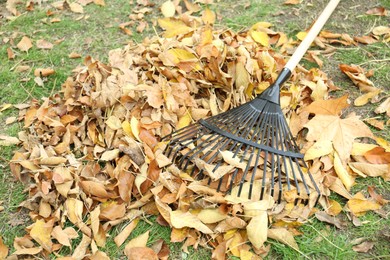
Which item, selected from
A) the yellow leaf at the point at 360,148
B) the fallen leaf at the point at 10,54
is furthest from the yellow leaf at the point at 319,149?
the fallen leaf at the point at 10,54

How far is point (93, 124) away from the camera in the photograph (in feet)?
7.17

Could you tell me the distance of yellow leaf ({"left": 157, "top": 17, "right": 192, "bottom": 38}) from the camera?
2.78m

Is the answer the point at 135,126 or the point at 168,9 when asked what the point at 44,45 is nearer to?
the point at 168,9

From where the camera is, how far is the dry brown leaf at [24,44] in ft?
9.53

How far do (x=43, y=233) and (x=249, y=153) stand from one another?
3.09 feet

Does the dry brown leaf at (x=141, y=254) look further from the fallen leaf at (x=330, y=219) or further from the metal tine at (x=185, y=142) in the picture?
the fallen leaf at (x=330, y=219)

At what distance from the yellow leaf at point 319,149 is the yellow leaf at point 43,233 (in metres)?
1.17

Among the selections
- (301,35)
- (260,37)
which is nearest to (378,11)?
(301,35)

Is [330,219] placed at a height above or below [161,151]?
below

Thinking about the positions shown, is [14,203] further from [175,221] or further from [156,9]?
[156,9]

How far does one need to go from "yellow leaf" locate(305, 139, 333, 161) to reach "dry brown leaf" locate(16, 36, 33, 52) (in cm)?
198

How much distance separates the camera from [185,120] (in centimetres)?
216

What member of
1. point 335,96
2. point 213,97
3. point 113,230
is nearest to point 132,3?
point 213,97

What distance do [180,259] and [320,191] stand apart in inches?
26.3
